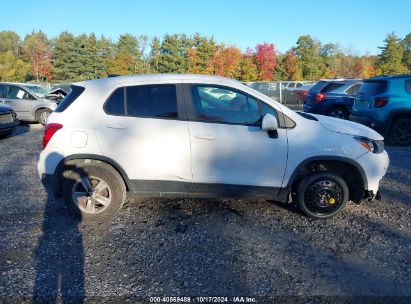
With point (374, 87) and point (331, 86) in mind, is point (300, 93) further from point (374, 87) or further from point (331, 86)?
point (374, 87)

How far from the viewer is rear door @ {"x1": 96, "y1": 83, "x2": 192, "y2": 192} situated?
386cm

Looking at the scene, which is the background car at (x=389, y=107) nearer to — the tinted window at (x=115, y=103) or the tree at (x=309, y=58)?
the tinted window at (x=115, y=103)

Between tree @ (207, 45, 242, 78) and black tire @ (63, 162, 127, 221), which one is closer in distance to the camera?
black tire @ (63, 162, 127, 221)

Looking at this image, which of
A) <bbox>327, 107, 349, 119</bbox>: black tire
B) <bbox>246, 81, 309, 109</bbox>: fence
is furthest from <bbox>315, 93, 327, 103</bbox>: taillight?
<bbox>246, 81, 309, 109</bbox>: fence

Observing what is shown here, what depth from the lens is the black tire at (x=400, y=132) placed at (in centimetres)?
830

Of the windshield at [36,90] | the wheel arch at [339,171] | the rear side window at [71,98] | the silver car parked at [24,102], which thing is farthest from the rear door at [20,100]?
the wheel arch at [339,171]

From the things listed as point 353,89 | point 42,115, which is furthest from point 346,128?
point 42,115

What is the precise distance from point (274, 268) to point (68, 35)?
69.7m

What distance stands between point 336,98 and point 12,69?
60224 mm

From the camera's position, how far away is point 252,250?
11.3 ft

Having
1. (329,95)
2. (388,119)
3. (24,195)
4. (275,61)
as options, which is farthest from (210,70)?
(24,195)

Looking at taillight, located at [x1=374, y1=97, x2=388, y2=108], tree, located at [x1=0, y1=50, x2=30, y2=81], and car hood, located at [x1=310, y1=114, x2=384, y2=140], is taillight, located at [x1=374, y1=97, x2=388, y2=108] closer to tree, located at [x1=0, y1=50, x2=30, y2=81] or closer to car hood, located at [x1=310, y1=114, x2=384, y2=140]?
car hood, located at [x1=310, y1=114, x2=384, y2=140]

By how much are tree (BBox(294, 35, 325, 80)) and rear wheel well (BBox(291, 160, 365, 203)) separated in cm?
5291

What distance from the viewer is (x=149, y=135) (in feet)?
12.7
